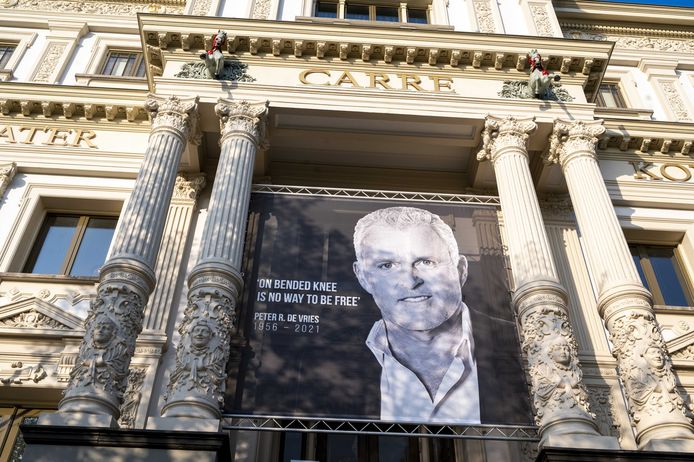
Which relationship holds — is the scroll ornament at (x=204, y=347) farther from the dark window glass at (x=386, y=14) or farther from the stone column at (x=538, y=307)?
the dark window glass at (x=386, y=14)

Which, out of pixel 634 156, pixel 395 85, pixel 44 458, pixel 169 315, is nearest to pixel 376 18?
pixel 395 85

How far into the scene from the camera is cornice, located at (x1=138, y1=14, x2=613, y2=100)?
627 inches

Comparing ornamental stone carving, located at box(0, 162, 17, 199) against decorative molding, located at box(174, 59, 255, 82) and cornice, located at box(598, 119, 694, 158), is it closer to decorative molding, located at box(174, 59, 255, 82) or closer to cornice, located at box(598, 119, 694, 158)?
decorative molding, located at box(174, 59, 255, 82)

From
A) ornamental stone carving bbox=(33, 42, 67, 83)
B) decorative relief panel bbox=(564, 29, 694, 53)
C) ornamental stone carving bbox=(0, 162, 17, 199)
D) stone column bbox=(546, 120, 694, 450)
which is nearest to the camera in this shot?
stone column bbox=(546, 120, 694, 450)

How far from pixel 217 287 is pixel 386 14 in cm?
1143

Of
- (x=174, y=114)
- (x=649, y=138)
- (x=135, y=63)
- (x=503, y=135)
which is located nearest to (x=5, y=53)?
(x=135, y=63)

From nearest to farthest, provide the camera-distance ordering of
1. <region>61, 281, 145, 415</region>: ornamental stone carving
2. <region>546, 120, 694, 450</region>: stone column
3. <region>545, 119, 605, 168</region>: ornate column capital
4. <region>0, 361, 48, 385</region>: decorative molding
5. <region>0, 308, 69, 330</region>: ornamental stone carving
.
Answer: <region>61, 281, 145, 415</region>: ornamental stone carving, <region>546, 120, 694, 450</region>: stone column, <region>0, 361, 48, 385</region>: decorative molding, <region>0, 308, 69, 330</region>: ornamental stone carving, <region>545, 119, 605, 168</region>: ornate column capital

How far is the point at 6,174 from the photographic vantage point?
633 inches

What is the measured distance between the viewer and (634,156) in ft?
57.1

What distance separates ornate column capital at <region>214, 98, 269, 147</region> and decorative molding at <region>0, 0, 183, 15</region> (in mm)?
8164

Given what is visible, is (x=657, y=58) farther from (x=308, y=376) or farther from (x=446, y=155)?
(x=308, y=376)

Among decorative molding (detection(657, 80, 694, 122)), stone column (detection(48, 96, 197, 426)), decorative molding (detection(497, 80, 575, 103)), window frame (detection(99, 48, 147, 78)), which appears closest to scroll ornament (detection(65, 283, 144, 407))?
stone column (detection(48, 96, 197, 426))

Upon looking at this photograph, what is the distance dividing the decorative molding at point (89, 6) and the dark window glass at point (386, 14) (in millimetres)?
6075

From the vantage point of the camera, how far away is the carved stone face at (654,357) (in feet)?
35.8
